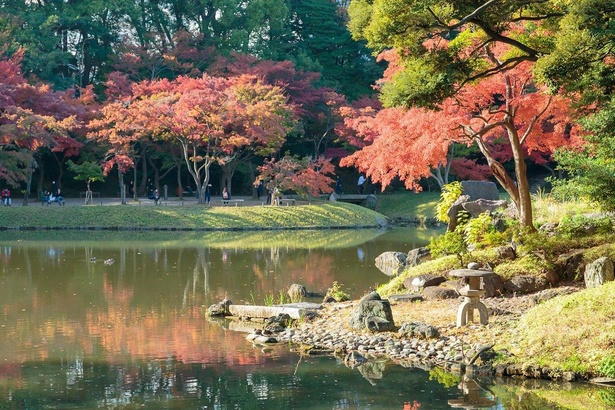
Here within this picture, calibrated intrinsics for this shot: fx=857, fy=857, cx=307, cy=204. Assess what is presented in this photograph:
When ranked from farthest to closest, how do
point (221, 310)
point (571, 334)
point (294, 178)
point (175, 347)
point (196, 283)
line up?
point (294, 178) → point (196, 283) → point (221, 310) → point (175, 347) → point (571, 334)

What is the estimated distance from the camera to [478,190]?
20188mm

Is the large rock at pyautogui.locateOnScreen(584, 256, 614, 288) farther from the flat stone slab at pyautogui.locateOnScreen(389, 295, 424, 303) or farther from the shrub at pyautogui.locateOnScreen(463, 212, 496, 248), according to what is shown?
the shrub at pyautogui.locateOnScreen(463, 212, 496, 248)

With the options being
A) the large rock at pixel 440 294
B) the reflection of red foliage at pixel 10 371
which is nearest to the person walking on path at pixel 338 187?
the large rock at pixel 440 294

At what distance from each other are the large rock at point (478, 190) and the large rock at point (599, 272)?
7.52 metres

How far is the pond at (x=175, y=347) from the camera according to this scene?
884cm

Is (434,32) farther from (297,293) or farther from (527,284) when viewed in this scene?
(297,293)

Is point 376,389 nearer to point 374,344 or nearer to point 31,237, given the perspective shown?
point 374,344

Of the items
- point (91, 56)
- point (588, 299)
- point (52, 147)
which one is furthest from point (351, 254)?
point (91, 56)

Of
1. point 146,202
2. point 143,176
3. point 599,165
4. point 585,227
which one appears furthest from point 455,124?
point 143,176

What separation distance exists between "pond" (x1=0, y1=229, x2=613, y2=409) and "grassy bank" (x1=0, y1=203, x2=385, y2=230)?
9.27 metres

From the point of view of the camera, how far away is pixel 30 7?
40656 mm

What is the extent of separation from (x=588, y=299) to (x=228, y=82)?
2690 centimetres

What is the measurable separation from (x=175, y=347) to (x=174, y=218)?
21.8m

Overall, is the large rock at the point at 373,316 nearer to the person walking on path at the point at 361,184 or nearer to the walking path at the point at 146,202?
the walking path at the point at 146,202
